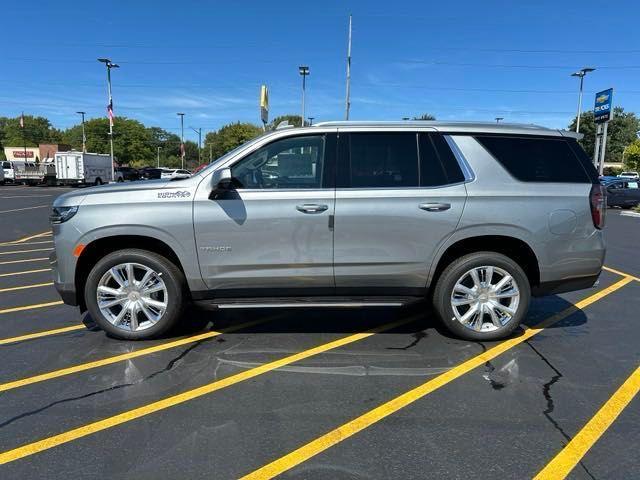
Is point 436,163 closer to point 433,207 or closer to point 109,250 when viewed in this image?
point 433,207

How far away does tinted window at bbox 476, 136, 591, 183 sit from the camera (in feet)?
14.9

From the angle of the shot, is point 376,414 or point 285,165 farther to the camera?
point 285,165

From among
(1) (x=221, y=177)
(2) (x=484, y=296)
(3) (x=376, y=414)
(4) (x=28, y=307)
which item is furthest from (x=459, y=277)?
(4) (x=28, y=307)

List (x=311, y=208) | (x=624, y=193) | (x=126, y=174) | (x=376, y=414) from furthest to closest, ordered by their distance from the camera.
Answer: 1. (x=126, y=174)
2. (x=624, y=193)
3. (x=311, y=208)
4. (x=376, y=414)

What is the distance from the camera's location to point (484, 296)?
4562 mm

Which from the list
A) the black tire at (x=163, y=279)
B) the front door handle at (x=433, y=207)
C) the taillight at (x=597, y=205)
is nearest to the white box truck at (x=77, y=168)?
the black tire at (x=163, y=279)

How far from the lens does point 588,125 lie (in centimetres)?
8144

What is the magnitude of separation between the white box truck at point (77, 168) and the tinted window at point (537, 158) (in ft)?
127

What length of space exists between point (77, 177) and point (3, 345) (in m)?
38.1

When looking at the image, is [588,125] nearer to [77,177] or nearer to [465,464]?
[77,177]

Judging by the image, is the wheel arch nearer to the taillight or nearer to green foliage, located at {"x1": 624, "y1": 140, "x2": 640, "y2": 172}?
the taillight

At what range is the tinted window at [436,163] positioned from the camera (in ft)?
14.6

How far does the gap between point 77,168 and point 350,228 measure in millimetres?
39272

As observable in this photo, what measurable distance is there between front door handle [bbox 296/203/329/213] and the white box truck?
126ft
